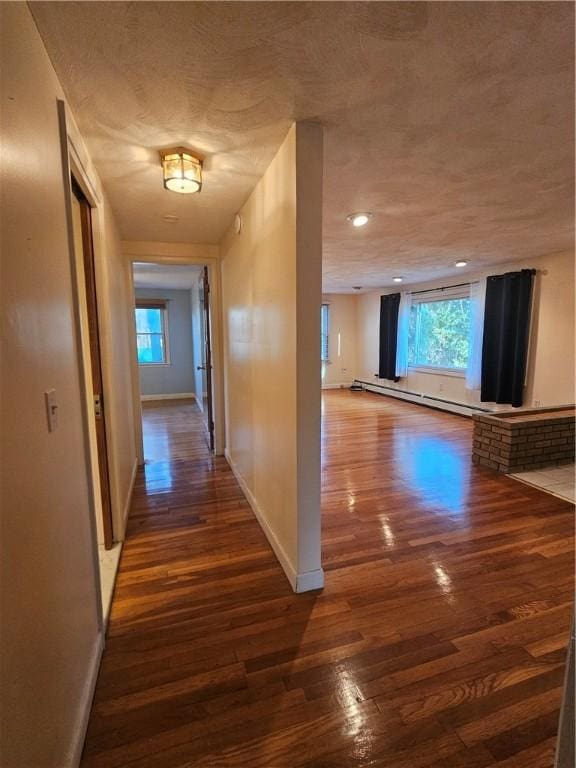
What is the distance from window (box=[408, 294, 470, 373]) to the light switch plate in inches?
239

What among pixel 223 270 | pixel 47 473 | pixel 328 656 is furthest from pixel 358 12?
pixel 223 270

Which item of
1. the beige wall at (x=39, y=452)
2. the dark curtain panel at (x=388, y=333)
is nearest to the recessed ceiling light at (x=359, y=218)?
the beige wall at (x=39, y=452)

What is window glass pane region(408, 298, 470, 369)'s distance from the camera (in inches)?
240

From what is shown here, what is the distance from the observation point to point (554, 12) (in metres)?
1.08

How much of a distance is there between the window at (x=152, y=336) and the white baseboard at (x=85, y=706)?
20.9 ft

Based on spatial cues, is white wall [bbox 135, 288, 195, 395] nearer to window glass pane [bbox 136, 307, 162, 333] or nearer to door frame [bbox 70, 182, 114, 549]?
window glass pane [bbox 136, 307, 162, 333]

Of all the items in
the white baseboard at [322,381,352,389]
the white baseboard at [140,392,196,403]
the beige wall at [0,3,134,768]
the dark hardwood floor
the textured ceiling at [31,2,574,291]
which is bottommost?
the dark hardwood floor

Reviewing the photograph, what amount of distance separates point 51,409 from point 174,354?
6607 millimetres

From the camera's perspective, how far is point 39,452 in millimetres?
992

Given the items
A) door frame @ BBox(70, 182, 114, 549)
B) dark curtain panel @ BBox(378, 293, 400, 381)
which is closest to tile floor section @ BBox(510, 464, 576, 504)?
door frame @ BBox(70, 182, 114, 549)

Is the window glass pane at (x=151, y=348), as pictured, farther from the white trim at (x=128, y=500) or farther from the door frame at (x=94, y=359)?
the door frame at (x=94, y=359)

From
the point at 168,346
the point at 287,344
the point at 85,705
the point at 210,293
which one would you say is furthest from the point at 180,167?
the point at 168,346

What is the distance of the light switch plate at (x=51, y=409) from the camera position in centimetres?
107

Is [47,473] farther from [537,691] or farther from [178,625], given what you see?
[537,691]
